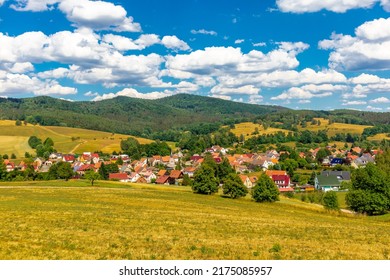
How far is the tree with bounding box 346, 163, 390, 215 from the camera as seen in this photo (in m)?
59.2

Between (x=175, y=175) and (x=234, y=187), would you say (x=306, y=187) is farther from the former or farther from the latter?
(x=234, y=187)

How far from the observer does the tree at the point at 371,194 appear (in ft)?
194

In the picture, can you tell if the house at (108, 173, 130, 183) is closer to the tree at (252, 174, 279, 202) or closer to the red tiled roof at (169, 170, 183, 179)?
the red tiled roof at (169, 170, 183, 179)

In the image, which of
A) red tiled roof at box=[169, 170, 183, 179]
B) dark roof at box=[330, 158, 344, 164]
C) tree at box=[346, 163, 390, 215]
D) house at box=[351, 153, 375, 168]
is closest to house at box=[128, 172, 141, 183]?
red tiled roof at box=[169, 170, 183, 179]

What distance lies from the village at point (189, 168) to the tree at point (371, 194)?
57.4 metres

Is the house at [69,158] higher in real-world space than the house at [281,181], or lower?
higher

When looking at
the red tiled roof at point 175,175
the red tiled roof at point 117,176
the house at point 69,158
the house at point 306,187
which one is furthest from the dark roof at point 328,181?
the house at point 69,158

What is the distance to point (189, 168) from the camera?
163m

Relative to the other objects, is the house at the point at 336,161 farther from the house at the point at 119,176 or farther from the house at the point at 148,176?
the house at the point at 119,176

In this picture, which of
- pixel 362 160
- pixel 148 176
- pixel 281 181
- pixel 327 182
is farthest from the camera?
pixel 362 160

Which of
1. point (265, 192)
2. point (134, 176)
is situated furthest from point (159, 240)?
point (134, 176)

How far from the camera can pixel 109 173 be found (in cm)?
13900

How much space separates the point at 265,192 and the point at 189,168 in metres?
98.6
